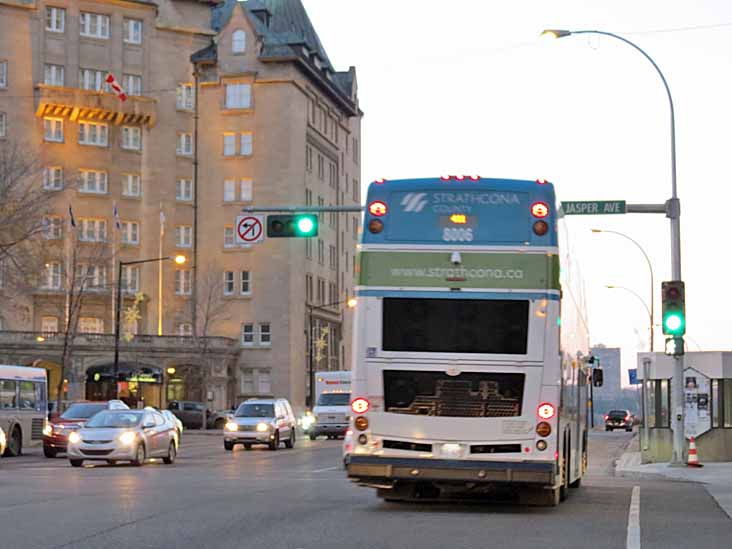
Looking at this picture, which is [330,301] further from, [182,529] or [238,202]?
[182,529]

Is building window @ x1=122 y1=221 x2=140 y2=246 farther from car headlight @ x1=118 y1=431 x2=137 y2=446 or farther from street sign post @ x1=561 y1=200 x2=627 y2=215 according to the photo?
street sign post @ x1=561 y1=200 x2=627 y2=215

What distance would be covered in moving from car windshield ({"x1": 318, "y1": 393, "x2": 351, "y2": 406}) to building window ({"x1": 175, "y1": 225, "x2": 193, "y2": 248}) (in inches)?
1761

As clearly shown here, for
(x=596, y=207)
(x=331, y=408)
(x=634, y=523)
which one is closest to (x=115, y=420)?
(x=596, y=207)

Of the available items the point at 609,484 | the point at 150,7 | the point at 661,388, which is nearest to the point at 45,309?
the point at 150,7

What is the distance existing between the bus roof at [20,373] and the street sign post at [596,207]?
1833cm

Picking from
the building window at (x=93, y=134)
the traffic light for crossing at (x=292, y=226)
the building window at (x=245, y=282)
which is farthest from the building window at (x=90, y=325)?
the traffic light for crossing at (x=292, y=226)

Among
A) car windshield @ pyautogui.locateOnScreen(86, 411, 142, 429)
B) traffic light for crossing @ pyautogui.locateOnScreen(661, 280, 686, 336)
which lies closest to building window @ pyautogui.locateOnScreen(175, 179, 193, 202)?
car windshield @ pyautogui.locateOnScreen(86, 411, 142, 429)

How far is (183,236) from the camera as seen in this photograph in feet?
345

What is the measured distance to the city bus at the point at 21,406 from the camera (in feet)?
138

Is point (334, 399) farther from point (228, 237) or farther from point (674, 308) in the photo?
point (228, 237)

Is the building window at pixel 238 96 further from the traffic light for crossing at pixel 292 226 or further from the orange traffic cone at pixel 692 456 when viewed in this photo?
the orange traffic cone at pixel 692 456

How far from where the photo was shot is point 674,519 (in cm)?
1844

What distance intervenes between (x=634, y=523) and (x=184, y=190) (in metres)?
89.6

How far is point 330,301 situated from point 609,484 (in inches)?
3438
